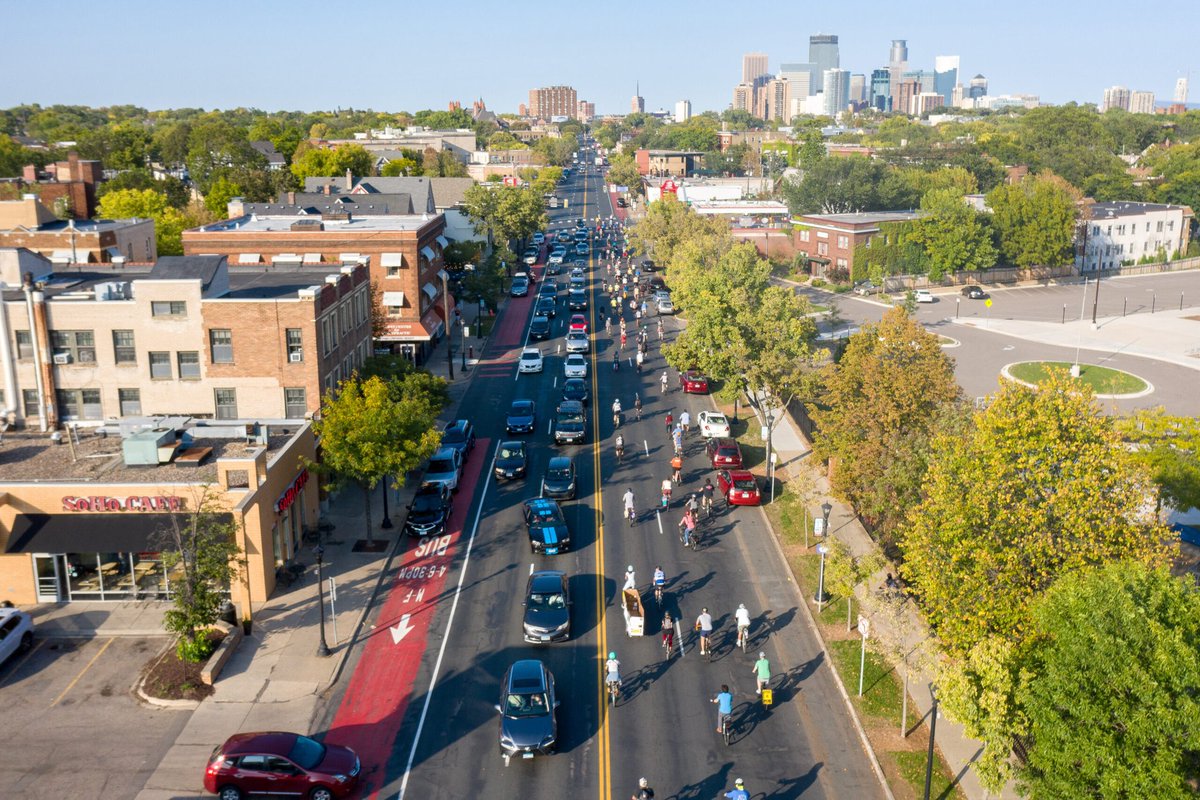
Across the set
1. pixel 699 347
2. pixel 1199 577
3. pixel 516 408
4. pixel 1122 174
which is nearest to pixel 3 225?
pixel 516 408

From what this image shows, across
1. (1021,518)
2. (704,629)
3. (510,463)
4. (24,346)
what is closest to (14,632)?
(24,346)

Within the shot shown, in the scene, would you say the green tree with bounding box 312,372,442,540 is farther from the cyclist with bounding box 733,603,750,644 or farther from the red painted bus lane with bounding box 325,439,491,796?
the cyclist with bounding box 733,603,750,644

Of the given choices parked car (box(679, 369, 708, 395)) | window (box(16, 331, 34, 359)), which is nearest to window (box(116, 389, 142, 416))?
window (box(16, 331, 34, 359))

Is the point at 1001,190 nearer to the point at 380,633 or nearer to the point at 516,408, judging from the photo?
the point at 516,408

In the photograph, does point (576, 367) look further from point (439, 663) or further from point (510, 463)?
point (439, 663)

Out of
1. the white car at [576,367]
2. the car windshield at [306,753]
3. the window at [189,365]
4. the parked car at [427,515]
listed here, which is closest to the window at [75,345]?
the window at [189,365]

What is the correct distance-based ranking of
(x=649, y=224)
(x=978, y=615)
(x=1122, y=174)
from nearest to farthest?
(x=978, y=615)
(x=649, y=224)
(x=1122, y=174)
